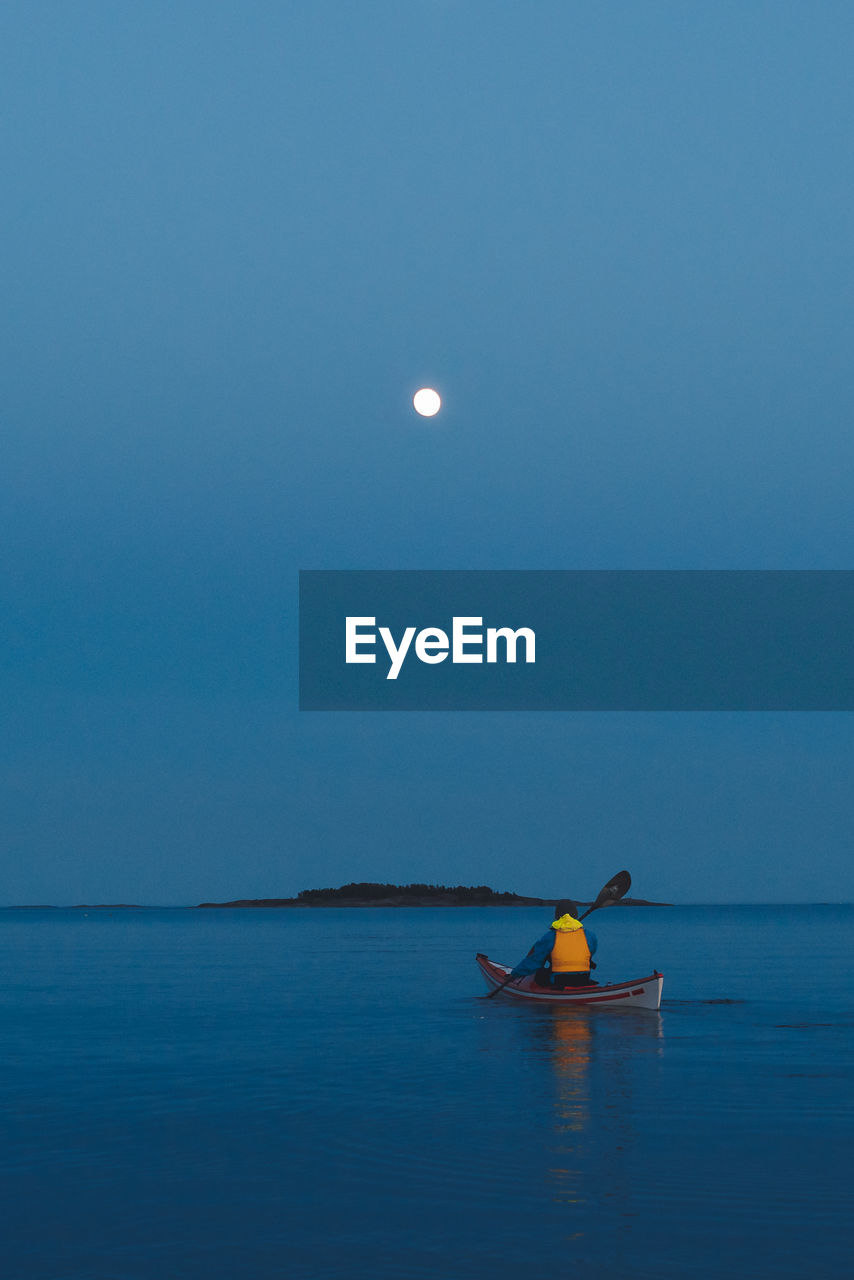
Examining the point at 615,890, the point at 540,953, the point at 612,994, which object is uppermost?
the point at 615,890

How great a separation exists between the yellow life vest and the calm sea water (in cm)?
166

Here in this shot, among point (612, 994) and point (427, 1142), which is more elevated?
point (612, 994)

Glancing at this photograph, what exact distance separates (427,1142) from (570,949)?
15080 mm

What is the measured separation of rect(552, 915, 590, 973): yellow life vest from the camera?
113 feet

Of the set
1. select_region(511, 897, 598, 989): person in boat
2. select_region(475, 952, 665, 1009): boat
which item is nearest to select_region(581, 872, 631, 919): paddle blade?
select_region(475, 952, 665, 1009): boat

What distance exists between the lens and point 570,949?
34500 mm

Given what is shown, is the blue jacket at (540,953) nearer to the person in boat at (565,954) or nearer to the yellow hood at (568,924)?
the person in boat at (565,954)

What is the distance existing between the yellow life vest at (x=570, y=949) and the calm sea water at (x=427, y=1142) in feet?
5.46

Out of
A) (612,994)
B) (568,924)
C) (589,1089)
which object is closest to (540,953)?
(568,924)

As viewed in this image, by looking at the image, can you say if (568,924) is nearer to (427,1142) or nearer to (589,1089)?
(589,1089)

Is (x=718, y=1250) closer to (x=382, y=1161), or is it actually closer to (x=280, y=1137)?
(x=382, y=1161)

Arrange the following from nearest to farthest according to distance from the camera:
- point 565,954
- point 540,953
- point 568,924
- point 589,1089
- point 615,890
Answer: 1. point 589,1089
2. point 568,924
3. point 565,954
4. point 540,953
5. point 615,890

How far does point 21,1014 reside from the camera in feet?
143

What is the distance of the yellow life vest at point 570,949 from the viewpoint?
113 ft
